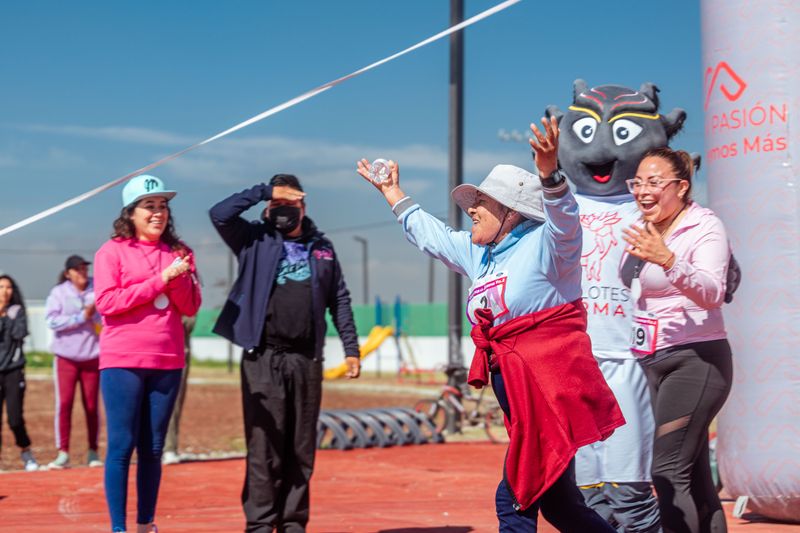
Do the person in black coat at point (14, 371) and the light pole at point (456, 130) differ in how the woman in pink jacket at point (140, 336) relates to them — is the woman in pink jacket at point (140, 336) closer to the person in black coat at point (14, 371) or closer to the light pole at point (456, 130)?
the person in black coat at point (14, 371)

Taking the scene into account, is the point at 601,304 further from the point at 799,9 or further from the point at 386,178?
the point at 799,9

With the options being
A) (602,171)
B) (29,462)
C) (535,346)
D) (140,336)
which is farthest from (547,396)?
(29,462)

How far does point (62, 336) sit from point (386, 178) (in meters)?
6.72

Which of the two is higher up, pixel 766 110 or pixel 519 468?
pixel 766 110

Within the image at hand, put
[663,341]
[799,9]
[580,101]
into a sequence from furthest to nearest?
[799,9]
[580,101]
[663,341]

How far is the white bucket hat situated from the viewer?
4422mm

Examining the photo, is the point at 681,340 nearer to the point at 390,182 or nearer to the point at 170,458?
the point at 390,182

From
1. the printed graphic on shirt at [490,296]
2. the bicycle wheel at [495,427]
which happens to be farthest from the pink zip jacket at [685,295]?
the bicycle wheel at [495,427]

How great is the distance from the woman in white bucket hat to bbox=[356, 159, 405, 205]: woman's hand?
0.45 m

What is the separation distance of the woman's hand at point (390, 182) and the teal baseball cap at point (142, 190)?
1684 millimetres

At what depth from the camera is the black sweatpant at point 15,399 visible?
35.9 ft

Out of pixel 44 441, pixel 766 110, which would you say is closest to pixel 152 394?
pixel 766 110

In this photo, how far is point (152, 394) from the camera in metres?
6.11

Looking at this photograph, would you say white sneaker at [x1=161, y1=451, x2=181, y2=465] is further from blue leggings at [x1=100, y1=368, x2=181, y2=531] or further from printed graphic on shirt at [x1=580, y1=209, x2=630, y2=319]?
printed graphic on shirt at [x1=580, y1=209, x2=630, y2=319]
